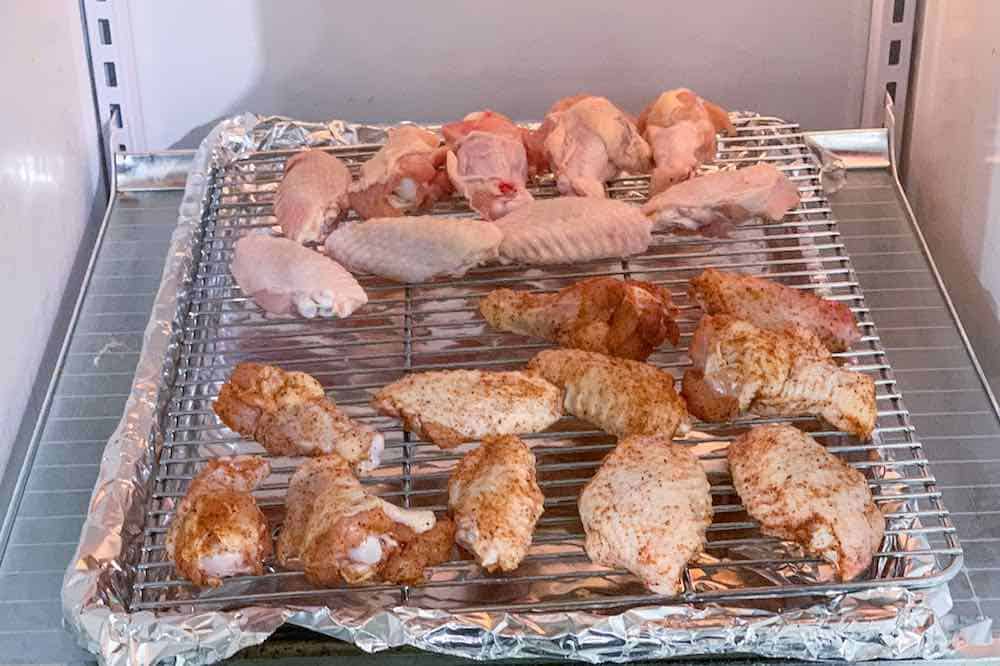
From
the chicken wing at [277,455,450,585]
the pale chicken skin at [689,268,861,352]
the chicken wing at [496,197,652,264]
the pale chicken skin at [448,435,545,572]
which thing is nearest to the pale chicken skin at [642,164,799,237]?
the chicken wing at [496,197,652,264]

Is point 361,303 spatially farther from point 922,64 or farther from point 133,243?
point 922,64

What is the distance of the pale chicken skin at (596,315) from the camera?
1.88 metres

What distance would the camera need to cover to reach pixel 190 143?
2.57m

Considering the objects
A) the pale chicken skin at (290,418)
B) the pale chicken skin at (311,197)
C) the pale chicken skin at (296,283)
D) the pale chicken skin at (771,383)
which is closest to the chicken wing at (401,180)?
the pale chicken skin at (311,197)

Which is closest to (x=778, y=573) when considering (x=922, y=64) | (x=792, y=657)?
(x=792, y=657)

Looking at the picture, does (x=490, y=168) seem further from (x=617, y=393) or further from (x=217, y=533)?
(x=217, y=533)

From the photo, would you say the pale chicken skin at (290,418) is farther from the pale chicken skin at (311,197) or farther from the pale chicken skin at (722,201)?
the pale chicken skin at (722,201)

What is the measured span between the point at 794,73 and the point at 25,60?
1.34 meters

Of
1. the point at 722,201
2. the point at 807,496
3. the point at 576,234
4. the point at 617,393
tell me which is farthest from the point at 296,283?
the point at 807,496

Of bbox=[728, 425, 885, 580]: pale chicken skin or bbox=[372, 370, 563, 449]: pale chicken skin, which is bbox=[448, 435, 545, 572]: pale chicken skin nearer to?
bbox=[372, 370, 563, 449]: pale chicken skin

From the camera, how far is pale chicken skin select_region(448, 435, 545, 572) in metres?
1.56

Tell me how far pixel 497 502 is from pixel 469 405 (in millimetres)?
205

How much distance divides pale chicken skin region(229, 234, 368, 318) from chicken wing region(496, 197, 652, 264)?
0.25 meters

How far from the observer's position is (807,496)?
160 cm
